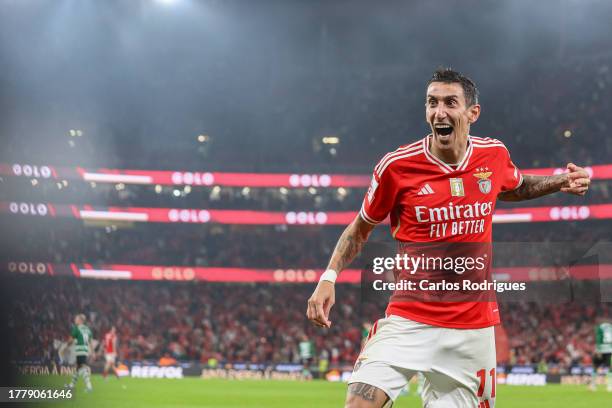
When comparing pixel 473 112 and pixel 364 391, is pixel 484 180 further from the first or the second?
pixel 364 391

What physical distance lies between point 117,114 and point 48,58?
1860 cm

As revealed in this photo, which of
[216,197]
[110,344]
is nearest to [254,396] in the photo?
[110,344]

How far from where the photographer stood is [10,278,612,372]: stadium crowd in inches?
1589

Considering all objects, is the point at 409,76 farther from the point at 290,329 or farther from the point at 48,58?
the point at 48,58

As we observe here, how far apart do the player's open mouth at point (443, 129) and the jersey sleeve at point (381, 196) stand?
0.47 metres

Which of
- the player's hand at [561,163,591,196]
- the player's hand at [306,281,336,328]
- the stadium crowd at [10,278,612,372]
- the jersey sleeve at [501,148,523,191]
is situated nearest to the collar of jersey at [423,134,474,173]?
the jersey sleeve at [501,148,523,191]

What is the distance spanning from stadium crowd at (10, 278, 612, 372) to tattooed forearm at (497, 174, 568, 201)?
2860cm

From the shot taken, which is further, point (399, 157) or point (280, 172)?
point (280, 172)

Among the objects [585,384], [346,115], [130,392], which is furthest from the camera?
[346,115]

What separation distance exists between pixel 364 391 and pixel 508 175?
2.14 metres

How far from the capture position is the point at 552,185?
21.6 feet

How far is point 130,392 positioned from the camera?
79.2 feet

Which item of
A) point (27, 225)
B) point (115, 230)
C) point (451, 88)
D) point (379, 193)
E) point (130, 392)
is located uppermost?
point (115, 230)

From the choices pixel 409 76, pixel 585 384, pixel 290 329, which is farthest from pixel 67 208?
pixel 585 384
